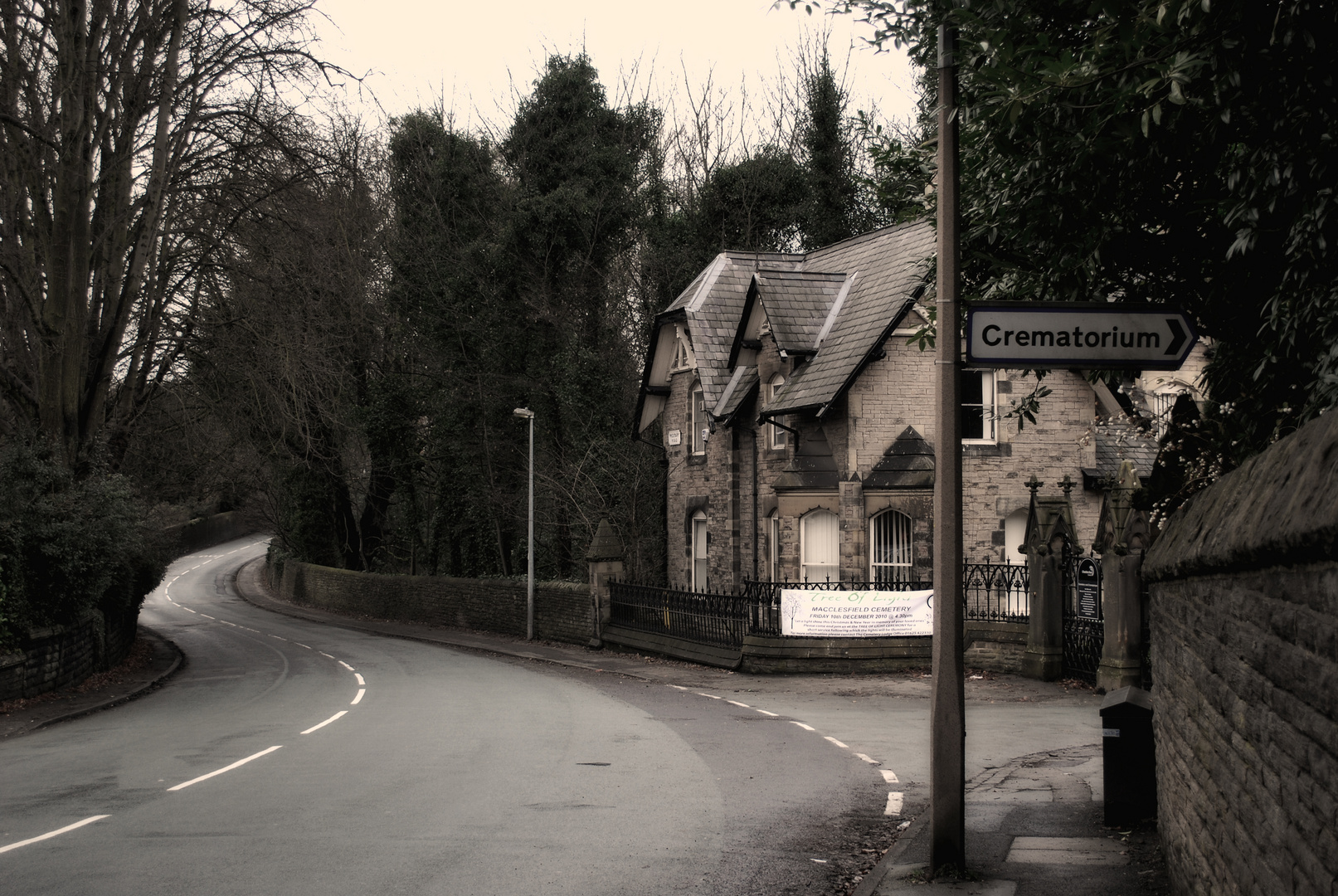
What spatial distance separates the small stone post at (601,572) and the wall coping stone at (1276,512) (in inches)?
967

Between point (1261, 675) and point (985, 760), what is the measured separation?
9143 millimetres

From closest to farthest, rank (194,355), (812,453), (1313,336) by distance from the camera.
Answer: (1313,336) → (194,355) → (812,453)

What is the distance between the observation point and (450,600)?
40.7 m

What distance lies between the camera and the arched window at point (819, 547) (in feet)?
89.4

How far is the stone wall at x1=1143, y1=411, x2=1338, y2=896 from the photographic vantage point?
334 centimetres

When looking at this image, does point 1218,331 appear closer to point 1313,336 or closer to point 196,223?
point 1313,336

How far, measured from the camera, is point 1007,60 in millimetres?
7469

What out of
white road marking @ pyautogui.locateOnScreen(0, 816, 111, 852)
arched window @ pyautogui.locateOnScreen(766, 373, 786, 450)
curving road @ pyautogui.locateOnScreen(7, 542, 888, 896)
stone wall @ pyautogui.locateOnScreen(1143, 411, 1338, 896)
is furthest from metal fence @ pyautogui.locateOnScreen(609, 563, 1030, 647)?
white road marking @ pyautogui.locateOnScreen(0, 816, 111, 852)

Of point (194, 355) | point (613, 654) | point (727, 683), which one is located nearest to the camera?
point (727, 683)

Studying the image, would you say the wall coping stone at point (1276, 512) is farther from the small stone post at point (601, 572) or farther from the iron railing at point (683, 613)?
the small stone post at point (601, 572)

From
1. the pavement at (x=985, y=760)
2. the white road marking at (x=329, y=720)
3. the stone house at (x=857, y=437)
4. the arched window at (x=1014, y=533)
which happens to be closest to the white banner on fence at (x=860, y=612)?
the pavement at (x=985, y=760)

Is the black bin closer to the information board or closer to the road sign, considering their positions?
the road sign

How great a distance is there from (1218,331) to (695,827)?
18.3ft

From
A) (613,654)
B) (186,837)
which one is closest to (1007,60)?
(186,837)
